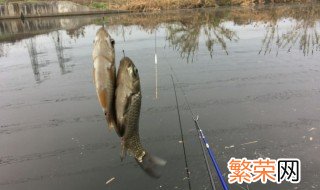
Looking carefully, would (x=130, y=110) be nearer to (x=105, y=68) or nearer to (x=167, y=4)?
(x=105, y=68)

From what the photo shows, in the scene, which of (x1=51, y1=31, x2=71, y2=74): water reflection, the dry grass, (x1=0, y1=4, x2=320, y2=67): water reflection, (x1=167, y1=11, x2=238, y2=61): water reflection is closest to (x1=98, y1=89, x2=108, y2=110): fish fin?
(x1=0, y1=4, x2=320, y2=67): water reflection

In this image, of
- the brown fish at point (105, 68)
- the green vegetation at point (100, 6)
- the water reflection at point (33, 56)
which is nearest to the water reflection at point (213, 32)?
the water reflection at point (33, 56)

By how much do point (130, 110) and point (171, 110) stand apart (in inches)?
231

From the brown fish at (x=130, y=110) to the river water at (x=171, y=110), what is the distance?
1.53ft

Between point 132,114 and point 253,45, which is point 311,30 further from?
point 132,114

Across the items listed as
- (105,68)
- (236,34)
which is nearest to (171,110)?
(105,68)

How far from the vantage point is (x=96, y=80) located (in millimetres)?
1659

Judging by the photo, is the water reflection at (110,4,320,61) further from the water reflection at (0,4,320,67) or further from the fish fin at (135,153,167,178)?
the fish fin at (135,153,167,178)

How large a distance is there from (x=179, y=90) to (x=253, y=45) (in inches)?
238

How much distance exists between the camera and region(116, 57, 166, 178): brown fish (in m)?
1.64

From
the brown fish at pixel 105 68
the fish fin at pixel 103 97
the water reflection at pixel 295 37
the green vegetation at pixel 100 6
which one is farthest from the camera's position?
the green vegetation at pixel 100 6

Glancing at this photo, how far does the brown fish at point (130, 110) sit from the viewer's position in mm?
1637

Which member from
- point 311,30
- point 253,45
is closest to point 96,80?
point 253,45

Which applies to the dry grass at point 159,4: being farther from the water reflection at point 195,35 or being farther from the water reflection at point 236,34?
the water reflection at point 195,35
